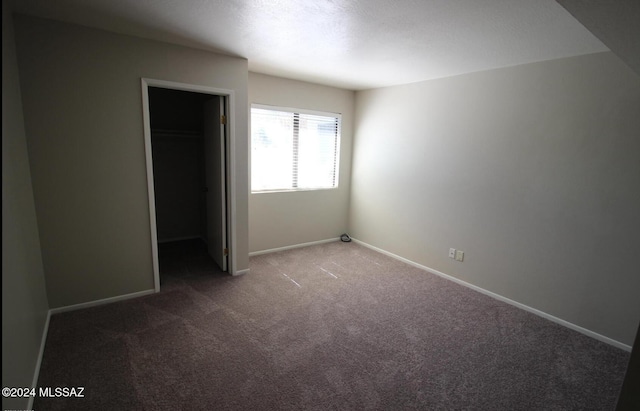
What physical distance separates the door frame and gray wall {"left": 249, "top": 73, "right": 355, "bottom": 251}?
0.66 metres

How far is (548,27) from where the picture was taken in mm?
2062

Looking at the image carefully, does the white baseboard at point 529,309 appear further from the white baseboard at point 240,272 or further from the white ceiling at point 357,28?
the white ceiling at point 357,28

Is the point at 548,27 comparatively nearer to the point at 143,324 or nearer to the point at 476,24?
the point at 476,24

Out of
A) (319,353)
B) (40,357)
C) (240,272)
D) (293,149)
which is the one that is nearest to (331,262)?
(240,272)

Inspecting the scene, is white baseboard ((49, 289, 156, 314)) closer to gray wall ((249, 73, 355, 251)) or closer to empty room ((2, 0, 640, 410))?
empty room ((2, 0, 640, 410))

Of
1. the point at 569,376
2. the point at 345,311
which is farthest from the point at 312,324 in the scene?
the point at 569,376

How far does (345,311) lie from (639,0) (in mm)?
2734

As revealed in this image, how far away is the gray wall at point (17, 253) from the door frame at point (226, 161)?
83 centimetres

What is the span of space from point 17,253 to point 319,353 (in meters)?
2.07

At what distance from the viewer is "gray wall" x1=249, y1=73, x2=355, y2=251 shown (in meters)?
4.10

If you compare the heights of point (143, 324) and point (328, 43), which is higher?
point (328, 43)

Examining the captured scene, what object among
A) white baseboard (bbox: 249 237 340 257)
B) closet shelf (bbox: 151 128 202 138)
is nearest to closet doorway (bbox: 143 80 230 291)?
closet shelf (bbox: 151 128 202 138)

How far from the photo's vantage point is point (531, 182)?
298cm

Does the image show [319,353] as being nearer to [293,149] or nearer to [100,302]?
[100,302]
